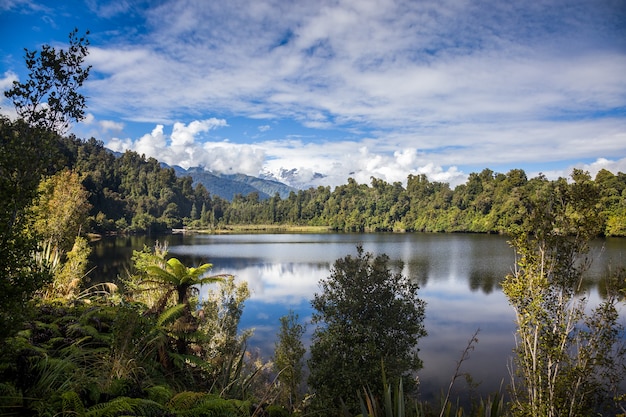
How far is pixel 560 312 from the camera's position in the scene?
19.3 feet

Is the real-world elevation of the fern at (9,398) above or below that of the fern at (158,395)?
above

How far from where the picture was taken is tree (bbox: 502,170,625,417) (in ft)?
18.3

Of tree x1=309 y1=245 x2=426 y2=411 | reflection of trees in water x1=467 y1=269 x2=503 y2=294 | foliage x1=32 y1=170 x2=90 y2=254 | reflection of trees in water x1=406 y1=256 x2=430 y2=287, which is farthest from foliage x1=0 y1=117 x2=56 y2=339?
reflection of trees in water x1=467 y1=269 x2=503 y2=294

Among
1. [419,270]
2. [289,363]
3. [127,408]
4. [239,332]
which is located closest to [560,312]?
[127,408]

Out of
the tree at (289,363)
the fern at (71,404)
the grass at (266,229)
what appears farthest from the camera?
the grass at (266,229)

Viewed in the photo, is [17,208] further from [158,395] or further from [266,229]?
[266,229]

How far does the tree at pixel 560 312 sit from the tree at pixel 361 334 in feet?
8.82

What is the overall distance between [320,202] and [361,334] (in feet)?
403

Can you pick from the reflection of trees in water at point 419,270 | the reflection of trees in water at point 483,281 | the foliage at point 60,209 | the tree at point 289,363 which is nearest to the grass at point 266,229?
the reflection of trees in water at point 419,270

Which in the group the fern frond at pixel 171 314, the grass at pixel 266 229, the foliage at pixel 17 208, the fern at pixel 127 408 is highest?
the foliage at pixel 17 208

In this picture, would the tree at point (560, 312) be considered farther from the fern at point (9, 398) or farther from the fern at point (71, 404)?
the fern at point (9, 398)

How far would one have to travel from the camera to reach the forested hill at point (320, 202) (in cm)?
7762

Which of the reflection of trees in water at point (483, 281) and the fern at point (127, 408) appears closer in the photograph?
the fern at point (127, 408)

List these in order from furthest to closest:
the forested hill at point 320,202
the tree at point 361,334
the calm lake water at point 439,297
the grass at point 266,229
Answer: the grass at point 266,229 → the forested hill at point 320,202 → the calm lake water at point 439,297 → the tree at point 361,334
